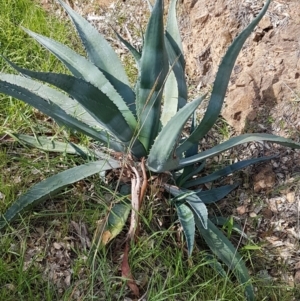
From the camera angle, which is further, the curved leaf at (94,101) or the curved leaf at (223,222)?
the curved leaf at (223,222)

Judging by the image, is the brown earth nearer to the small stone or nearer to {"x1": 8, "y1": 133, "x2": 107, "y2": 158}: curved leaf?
the small stone

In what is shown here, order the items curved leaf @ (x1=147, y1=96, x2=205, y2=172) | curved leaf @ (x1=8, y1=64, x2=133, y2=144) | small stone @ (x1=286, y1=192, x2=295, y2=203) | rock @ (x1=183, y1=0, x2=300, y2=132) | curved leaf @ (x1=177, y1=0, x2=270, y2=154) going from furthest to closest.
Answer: rock @ (x1=183, y1=0, x2=300, y2=132) → small stone @ (x1=286, y1=192, x2=295, y2=203) → curved leaf @ (x1=177, y1=0, x2=270, y2=154) → curved leaf @ (x1=147, y1=96, x2=205, y2=172) → curved leaf @ (x1=8, y1=64, x2=133, y2=144)

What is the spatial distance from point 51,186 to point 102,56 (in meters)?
0.58

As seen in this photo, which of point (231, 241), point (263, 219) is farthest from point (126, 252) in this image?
point (263, 219)

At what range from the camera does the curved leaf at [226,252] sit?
205 cm

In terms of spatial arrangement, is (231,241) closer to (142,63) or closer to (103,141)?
(103,141)

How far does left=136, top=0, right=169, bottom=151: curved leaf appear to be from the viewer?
1770 mm

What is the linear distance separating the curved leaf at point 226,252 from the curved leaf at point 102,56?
58cm

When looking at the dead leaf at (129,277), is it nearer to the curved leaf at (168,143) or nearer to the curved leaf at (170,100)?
the curved leaf at (168,143)

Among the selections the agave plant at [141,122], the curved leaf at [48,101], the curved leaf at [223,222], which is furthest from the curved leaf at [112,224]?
the curved leaf at [223,222]

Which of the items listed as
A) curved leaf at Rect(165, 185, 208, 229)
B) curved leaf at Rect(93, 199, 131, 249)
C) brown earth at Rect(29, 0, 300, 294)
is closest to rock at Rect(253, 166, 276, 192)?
brown earth at Rect(29, 0, 300, 294)

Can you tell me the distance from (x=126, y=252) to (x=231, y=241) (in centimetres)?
50

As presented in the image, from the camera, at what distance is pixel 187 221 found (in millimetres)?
2043

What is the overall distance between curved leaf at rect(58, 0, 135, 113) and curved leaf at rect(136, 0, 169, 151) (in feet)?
0.49
